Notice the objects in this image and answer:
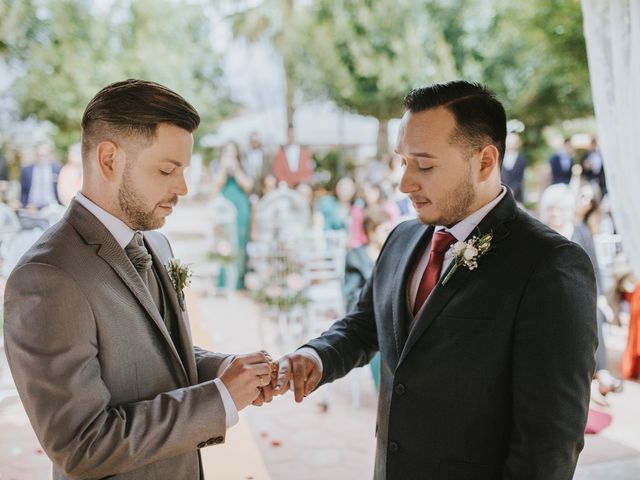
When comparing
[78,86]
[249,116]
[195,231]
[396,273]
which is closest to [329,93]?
[249,116]

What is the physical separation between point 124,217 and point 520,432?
115 centimetres

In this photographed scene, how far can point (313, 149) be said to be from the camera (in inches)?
730

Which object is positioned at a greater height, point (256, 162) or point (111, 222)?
point (256, 162)

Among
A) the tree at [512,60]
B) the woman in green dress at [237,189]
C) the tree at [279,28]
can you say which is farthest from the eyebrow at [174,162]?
the tree at [512,60]

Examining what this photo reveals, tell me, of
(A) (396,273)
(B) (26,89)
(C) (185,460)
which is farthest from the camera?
(B) (26,89)

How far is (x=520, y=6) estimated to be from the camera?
49.6 feet

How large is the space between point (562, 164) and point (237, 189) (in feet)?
18.0

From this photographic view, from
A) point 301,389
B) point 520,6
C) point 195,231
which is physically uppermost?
point 520,6

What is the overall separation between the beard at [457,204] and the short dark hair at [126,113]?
0.78m

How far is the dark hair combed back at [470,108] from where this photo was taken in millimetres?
1743

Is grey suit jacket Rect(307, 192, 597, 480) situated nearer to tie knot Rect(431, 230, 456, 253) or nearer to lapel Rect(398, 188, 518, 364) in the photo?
lapel Rect(398, 188, 518, 364)

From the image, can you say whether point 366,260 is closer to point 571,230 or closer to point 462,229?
point 571,230

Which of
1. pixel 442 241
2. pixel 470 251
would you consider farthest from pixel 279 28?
pixel 470 251

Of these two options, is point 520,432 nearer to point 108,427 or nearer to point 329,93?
point 108,427
